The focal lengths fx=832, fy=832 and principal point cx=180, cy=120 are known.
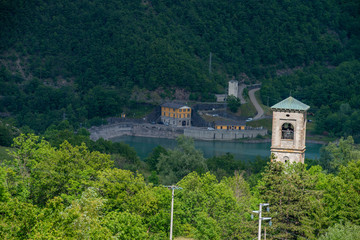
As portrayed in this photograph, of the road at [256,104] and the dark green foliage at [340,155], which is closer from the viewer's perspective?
the dark green foliage at [340,155]

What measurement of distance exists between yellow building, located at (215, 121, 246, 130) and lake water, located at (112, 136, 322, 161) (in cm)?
361

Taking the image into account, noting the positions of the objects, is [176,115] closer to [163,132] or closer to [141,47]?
[163,132]

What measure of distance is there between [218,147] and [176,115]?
605 inches

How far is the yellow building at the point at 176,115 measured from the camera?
12556cm

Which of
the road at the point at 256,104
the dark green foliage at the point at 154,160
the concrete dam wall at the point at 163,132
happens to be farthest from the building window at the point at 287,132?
the road at the point at 256,104

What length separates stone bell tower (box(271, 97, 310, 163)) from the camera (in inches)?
1818

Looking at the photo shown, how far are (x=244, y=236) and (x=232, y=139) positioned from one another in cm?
7777

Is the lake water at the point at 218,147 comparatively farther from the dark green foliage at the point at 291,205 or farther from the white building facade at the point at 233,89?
the dark green foliage at the point at 291,205

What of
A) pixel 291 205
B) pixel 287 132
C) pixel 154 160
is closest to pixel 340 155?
pixel 154 160

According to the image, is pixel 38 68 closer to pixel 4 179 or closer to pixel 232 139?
pixel 232 139

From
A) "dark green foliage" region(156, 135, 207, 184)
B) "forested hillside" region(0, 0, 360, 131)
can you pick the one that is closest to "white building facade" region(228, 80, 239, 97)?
"forested hillside" region(0, 0, 360, 131)

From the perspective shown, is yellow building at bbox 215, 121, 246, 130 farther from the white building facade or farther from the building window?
the building window

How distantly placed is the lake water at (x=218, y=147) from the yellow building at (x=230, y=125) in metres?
3.61

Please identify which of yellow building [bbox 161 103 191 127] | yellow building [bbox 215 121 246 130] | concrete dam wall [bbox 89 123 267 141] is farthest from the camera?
yellow building [bbox 161 103 191 127]
